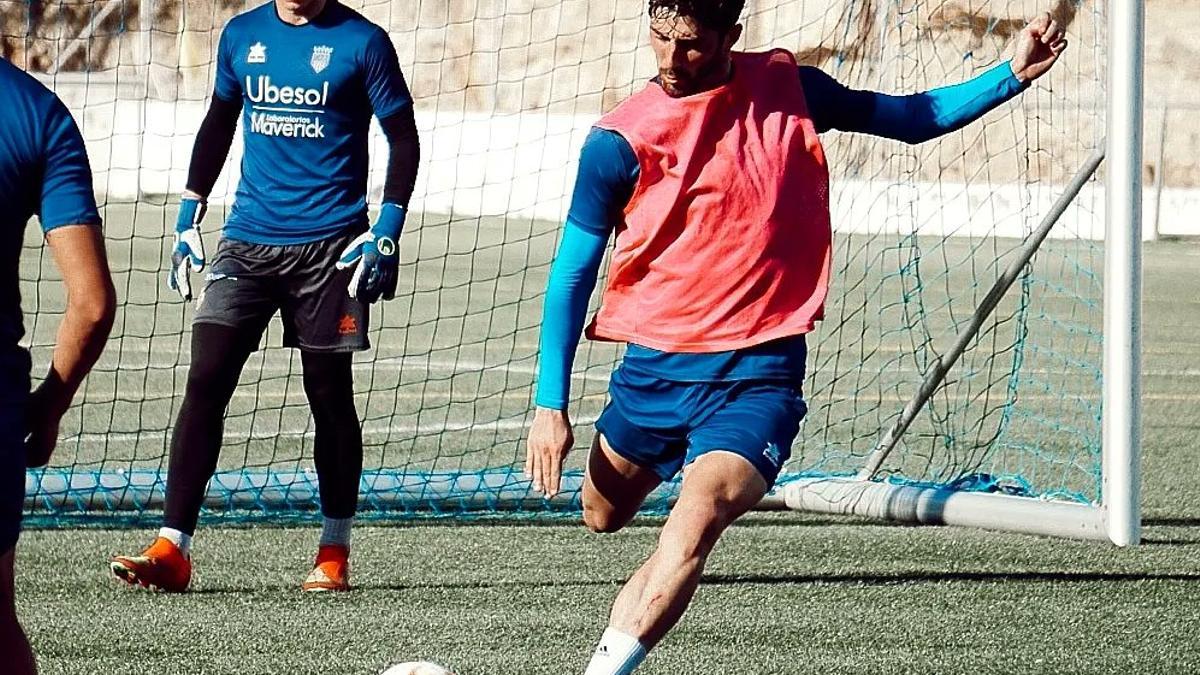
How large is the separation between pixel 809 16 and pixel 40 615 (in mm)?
19291

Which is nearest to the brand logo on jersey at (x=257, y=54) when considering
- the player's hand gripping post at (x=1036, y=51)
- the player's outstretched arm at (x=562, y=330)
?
the player's outstretched arm at (x=562, y=330)

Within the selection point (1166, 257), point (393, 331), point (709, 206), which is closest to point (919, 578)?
point (709, 206)

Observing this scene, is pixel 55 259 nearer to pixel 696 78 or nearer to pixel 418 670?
pixel 418 670

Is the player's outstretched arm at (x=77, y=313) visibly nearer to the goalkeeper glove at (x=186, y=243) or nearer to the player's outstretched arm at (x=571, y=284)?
the player's outstretched arm at (x=571, y=284)

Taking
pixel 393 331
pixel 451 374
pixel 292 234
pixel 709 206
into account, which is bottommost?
pixel 393 331

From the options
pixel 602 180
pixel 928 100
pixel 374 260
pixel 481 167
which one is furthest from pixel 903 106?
pixel 481 167

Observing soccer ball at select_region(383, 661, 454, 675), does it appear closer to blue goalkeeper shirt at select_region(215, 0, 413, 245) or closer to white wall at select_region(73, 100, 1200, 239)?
blue goalkeeper shirt at select_region(215, 0, 413, 245)

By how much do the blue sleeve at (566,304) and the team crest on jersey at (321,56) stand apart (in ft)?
5.65

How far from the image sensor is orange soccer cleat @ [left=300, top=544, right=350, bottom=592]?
6211mm

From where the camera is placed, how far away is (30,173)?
3.29 m

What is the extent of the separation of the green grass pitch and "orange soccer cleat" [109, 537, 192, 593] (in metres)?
0.06

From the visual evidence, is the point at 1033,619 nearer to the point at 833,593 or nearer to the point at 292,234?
the point at 833,593

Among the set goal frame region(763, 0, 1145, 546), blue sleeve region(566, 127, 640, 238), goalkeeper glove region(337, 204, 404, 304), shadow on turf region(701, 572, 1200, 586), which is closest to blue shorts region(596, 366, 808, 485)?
blue sleeve region(566, 127, 640, 238)

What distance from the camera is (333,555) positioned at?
20.5ft
